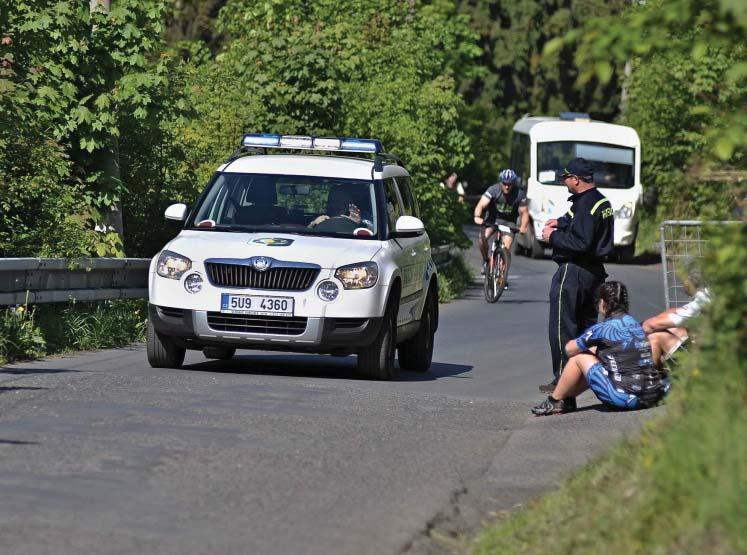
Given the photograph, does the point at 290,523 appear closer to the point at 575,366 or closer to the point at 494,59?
the point at 575,366

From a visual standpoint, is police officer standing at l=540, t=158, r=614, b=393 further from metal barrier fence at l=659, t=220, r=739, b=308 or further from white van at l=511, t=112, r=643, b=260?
white van at l=511, t=112, r=643, b=260

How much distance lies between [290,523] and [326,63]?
56.7 feet

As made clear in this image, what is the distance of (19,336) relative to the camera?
13742 millimetres

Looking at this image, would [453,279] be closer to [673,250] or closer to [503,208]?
[503,208]

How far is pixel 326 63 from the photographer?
77.9ft

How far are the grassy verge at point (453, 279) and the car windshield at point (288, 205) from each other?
10.6 m

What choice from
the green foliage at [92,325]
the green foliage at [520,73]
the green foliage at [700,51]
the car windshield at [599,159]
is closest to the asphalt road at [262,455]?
the green foliage at [92,325]

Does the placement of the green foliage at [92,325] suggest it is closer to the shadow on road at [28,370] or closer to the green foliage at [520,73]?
the shadow on road at [28,370]

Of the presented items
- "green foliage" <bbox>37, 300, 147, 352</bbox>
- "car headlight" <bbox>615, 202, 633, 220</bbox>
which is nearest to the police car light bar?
"green foliage" <bbox>37, 300, 147, 352</bbox>

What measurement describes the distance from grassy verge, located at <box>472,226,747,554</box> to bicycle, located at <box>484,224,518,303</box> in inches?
702

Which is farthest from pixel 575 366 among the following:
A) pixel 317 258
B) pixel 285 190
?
pixel 285 190

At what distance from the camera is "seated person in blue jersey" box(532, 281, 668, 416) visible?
36.0 ft

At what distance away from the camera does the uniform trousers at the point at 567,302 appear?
1246 cm

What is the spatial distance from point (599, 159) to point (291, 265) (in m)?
27.1
